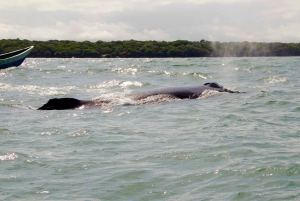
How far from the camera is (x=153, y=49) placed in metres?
101

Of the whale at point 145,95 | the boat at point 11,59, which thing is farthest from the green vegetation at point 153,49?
the whale at point 145,95

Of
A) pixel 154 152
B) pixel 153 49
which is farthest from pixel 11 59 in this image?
pixel 153 49

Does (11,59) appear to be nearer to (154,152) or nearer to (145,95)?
(145,95)

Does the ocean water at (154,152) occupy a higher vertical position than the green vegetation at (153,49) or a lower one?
lower

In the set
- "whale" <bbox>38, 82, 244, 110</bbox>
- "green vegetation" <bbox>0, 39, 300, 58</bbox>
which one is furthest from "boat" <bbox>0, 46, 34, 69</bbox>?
"green vegetation" <bbox>0, 39, 300, 58</bbox>

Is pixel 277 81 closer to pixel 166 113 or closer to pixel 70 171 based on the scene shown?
pixel 166 113

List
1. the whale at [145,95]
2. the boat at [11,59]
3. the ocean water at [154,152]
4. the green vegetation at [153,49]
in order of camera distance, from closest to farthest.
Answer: the ocean water at [154,152] → the whale at [145,95] → the boat at [11,59] → the green vegetation at [153,49]

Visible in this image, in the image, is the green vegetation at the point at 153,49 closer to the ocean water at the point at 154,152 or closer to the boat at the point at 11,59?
the boat at the point at 11,59

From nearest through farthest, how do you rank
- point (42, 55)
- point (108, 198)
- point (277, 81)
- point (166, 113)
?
point (108, 198) < point (166, 113) < point (277, 81) < point (42, 55)

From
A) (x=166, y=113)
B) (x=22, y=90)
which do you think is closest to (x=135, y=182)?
(x=166, y=113)

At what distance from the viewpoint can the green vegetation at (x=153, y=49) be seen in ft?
318

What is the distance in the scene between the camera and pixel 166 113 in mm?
13430

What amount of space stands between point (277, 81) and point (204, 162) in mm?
17890

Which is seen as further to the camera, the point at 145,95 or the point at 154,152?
the point at 145,95
